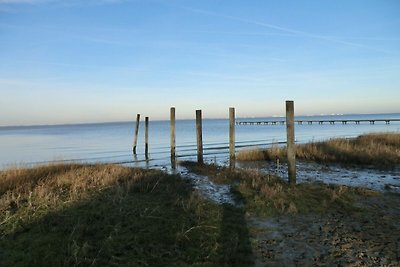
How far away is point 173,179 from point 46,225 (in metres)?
5.77

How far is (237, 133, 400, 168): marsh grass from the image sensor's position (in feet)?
59.1

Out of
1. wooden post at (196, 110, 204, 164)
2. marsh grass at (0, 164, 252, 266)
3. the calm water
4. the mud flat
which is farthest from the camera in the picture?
the calm water

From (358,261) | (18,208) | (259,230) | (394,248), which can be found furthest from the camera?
(18,208)

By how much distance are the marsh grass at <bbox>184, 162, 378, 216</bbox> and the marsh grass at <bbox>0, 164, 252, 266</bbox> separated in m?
0.95

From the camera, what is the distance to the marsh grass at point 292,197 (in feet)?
30.1

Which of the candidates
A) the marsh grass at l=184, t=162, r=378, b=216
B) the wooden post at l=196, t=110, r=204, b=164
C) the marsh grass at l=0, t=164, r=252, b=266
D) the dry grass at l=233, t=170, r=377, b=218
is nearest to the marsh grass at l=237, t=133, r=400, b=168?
the wooden post at l=196, t=110, r=204, b=164

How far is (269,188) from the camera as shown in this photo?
10.6 metres

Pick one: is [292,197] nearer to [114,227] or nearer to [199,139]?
[114,227]

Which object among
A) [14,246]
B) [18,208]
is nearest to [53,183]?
[18,208]

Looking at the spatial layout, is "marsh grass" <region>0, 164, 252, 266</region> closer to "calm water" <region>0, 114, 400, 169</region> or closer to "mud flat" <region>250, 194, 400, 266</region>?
"mud flat" <region>250, 194, 400, 266</region>

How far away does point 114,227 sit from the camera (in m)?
7.11

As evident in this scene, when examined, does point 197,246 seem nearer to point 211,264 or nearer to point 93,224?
point 211,264

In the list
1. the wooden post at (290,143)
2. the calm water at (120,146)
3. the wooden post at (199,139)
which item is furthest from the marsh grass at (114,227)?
the calm water at (120,146)

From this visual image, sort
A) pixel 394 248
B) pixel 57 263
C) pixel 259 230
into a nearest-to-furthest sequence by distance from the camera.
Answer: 1. pixel 57 263
2. pixel 394 248
3. pixel 259 230
